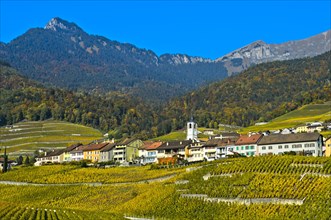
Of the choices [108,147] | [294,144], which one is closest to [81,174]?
[108,147]

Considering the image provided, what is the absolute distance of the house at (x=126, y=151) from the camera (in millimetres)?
130000

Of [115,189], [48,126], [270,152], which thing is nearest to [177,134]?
[48,126]

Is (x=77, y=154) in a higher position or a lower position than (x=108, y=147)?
lower

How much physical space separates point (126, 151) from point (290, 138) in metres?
43.8

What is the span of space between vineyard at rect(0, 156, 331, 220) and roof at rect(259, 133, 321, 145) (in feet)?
71.9

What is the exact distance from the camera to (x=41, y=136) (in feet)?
582

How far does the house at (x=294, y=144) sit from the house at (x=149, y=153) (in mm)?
27872

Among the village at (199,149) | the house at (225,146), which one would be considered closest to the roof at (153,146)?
the village at (199,149)

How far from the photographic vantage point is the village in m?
98.5

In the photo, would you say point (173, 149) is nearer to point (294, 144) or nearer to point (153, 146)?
point (153, 146)

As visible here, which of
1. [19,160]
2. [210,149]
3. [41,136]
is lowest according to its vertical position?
[19,160]

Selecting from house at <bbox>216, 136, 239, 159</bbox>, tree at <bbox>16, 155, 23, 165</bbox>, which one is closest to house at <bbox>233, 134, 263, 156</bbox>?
house at <bbox>216, 136, 239, 159</bbox>

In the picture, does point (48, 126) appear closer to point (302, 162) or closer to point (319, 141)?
point (319, 141)

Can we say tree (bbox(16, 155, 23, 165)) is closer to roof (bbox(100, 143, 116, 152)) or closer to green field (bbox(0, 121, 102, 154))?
green field (bbox(0, 121, 102, 154))
